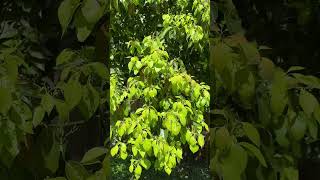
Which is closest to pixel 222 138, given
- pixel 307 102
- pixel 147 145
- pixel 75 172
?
pixel 307 102

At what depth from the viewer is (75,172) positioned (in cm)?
81

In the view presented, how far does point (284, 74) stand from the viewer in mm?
787

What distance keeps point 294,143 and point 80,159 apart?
0.39 m

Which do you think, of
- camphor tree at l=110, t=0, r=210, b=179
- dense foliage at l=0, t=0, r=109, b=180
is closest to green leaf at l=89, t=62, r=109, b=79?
dense foliage at l=0, t=0, r=109, b=180

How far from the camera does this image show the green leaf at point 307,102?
0.76 metres

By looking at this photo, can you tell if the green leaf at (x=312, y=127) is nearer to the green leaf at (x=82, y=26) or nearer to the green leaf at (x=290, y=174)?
the green leaf at (x=290, y=174)

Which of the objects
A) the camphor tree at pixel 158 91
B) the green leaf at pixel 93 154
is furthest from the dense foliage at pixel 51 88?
the camphor tree at pixel 158 91

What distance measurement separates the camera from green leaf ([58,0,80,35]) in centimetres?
79

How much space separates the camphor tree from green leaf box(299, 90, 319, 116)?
1652 millimetres

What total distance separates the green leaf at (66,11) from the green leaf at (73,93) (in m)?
0.10

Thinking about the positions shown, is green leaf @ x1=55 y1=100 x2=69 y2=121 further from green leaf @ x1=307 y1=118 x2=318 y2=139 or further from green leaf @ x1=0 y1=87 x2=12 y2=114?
green leaf @ x1=307 y1=118 x2=318 y2=139

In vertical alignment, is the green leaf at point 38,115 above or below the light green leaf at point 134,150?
above

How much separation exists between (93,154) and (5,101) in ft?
0.60

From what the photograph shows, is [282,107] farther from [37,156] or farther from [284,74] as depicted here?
[37,156]
